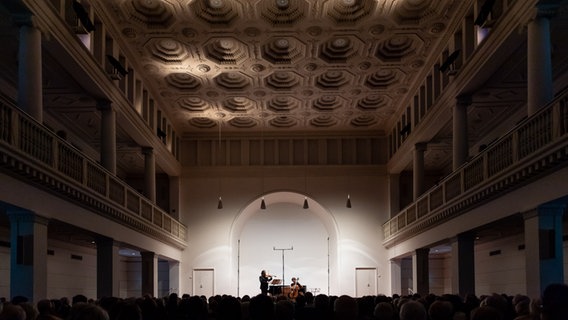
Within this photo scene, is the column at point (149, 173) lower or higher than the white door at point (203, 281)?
higher

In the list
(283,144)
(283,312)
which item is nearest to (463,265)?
(283,312)

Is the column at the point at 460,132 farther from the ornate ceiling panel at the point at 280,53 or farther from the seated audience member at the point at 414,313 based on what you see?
the seated audience member at the point at 414,313

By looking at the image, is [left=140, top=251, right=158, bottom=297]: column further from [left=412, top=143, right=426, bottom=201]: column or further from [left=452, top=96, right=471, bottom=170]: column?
[left=452, top=96, right=471, bottom=170]: column

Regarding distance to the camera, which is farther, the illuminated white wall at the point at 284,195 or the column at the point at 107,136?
the illuminated white wall at the point at 284,195

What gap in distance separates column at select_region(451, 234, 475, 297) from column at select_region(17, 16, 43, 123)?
12.6m

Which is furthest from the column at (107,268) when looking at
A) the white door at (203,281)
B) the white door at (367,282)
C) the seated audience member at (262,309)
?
the white door at (367,282)

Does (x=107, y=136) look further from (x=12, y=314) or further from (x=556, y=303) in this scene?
(x=556, y=303)

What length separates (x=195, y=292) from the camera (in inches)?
1371

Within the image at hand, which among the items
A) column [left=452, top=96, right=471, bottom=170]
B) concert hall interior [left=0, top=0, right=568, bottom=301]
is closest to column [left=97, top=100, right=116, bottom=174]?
concert hall interior [left=0, top=0, right=568, bottom=301]

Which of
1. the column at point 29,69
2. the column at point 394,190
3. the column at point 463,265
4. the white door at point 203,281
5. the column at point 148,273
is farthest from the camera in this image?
the white door at point 203,281

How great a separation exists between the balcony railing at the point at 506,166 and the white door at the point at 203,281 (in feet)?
42.4

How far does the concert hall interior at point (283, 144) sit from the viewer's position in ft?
48.6

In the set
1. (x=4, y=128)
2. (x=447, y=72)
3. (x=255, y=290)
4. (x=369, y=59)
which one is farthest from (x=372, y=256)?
(x=4, y=128)

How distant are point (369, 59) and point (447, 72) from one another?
153 inches
